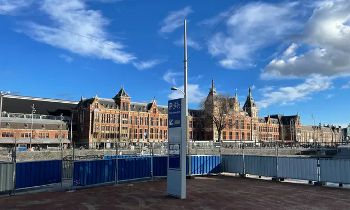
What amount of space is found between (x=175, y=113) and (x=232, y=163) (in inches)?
404

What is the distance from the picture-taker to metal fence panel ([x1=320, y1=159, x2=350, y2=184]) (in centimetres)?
2002

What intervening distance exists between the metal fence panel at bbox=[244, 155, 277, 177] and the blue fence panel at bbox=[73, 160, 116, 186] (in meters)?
9.22

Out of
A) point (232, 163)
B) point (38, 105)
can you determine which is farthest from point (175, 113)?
point (38, 105)

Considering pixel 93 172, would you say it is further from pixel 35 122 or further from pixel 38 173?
pixel 35 122

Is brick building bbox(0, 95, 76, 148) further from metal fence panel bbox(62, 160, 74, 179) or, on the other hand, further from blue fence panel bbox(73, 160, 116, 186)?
blue fence panel bbox(73, 160, 116, 186)

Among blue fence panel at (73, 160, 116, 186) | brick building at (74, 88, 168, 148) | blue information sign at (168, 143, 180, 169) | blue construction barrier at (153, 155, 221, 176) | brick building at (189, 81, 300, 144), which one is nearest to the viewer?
blue information sign at (168, 143, 180, 169)

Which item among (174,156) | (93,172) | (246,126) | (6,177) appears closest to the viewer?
(6,177)

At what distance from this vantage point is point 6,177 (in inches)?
680

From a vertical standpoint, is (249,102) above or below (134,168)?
above

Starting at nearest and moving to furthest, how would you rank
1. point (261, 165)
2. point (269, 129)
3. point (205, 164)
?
point (261, 165), point (205, 164), point (269, 129)

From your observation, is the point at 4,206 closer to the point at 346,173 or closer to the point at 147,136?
the point at 346,173

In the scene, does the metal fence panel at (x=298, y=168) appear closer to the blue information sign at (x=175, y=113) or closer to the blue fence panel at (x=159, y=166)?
the blue fence panel at (x=159, y=166)

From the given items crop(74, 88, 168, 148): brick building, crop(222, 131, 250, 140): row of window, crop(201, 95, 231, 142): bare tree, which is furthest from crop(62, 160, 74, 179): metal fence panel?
crop(222, 131, 250, 140): row of window

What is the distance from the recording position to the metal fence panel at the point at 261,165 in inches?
928
